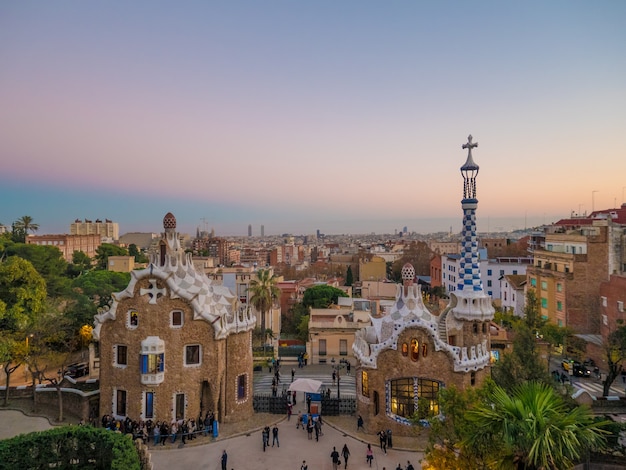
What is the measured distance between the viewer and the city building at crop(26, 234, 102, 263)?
116 m

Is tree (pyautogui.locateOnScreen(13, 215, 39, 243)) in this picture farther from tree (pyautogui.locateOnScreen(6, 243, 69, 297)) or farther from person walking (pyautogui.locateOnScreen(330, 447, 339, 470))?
person walking (pyautogui.locateOnScreen(330, 447, 339, 470))

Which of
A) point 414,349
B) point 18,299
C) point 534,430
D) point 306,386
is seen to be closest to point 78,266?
point 18,299

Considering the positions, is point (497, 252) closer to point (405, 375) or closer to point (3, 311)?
point (405, 375)

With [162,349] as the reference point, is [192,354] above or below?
below

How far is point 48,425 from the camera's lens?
1039 inches

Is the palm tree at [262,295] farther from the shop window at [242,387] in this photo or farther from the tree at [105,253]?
the tree at [105,253]

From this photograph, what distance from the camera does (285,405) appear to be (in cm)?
2888

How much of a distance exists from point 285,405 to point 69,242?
11660cm

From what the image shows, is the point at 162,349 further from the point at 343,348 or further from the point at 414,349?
the point at 343,348

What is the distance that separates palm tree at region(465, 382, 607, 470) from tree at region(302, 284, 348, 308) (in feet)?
146

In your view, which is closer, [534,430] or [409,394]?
[534,430]

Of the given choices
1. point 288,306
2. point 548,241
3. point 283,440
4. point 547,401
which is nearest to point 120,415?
point 283,440

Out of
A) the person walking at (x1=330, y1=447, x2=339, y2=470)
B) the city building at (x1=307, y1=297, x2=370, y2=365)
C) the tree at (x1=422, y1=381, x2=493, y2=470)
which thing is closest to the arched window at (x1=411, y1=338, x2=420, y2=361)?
the person walking at (x1=330, y1=447, x2=339, y2=470)

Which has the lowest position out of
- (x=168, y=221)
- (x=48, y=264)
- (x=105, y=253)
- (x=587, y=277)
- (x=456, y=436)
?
(x=456, y=436)
